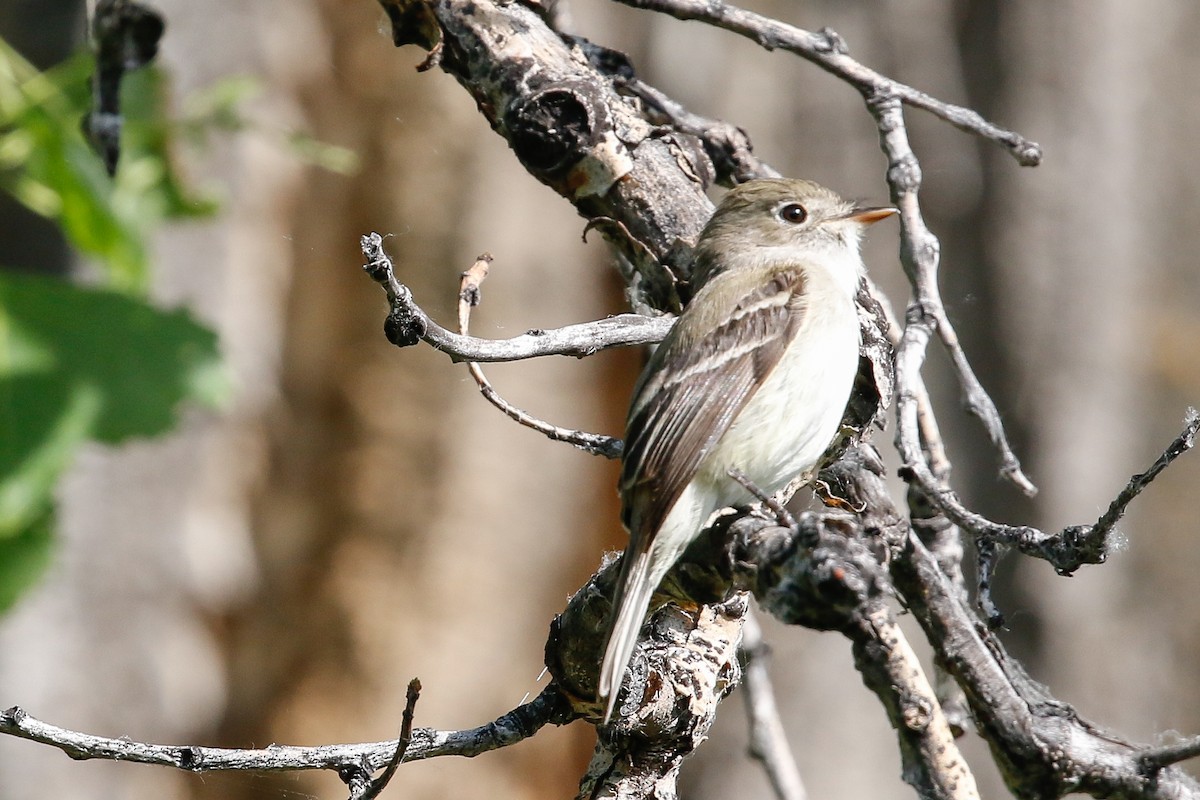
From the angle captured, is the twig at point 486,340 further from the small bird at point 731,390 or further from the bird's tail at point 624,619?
the bird's tail at point 624,619

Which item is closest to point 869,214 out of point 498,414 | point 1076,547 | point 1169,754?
point 1076,547

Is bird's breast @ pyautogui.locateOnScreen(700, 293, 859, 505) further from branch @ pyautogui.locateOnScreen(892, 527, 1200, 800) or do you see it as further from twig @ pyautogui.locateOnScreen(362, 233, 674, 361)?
branch @ pyautogui.locateOnScreen(892, 527, 1200, 800)

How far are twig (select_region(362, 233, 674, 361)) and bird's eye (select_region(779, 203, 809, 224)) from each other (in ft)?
2.41

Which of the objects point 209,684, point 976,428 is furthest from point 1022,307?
point 209,684

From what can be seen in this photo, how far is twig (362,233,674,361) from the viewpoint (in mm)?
2004

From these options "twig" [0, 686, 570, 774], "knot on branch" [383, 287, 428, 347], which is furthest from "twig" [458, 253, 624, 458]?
"twig" [0, 686, 570, 774]

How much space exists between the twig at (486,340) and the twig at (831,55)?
782 millimetres

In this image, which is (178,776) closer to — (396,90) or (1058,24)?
(396,90)

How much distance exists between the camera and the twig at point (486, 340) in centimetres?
200

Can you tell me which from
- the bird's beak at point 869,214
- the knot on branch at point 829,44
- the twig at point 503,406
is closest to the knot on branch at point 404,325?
the twig at point 503,406

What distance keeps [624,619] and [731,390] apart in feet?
2.52

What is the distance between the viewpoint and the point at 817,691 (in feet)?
20.9

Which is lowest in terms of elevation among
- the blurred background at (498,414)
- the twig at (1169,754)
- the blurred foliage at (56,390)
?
the twig at (1169,754)

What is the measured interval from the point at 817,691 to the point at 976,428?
1595 mm
